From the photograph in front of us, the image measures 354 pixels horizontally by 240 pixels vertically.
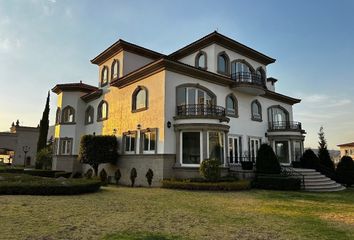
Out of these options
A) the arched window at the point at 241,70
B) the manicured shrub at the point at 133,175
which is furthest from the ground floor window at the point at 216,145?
the arched window at the point at 241,70

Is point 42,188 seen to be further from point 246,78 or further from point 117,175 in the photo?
point 246,78

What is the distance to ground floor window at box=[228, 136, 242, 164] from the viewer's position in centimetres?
2203

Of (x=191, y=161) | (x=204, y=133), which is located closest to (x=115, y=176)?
(x=191, y=161)

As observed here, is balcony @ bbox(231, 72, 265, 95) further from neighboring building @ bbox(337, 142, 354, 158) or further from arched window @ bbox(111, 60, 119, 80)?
neighboring building @ bbox(337, 142, 354, 158)

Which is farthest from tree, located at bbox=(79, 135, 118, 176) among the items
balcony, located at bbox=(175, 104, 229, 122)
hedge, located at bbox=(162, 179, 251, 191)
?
hedge, located at bbox=(162, 179, 251, 191)

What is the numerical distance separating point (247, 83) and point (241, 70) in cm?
312

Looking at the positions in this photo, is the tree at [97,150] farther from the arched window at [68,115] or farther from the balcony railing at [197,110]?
the arched window at [68,115]

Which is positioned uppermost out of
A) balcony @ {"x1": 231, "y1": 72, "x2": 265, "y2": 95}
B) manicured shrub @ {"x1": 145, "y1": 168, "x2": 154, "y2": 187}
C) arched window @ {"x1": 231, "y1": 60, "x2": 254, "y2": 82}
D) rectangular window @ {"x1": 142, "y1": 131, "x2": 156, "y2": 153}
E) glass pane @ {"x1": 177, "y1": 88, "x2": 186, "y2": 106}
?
arched window @ {"x1": 231, "y1": 60, "x2": 254, "y2": 82}

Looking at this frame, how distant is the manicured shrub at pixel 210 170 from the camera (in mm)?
16375

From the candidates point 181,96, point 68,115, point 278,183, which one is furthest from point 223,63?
point 68,115

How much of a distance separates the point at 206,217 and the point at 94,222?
3.52 metres

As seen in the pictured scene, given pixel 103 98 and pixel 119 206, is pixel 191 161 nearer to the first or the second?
pixel 119 206

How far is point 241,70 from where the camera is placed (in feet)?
83.3

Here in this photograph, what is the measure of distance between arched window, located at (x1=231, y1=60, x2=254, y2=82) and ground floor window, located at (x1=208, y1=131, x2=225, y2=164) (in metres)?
7.30
